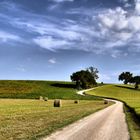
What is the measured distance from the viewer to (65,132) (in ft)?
78.8

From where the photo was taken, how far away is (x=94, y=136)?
22.1m

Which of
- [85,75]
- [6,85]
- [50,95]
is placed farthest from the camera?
[85,75]

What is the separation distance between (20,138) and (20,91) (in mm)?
116631

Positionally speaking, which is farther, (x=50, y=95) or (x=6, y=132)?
(x=50, y=95)

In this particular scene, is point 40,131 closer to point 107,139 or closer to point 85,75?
point 107,139

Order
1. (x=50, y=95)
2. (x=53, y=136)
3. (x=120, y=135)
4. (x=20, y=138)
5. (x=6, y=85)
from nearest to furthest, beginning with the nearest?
(x=20, y=138), (x=53, y=136), (x=120, y=135), (x=50, y=95), (x=6, y=85)

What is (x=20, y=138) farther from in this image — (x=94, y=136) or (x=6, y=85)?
(x=6, y=85)

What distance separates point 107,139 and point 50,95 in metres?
110

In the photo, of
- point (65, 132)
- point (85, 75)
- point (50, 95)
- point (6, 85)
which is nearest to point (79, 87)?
point (85, 75)

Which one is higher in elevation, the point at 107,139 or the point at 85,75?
the point at 85,75

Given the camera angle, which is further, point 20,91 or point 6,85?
point 6,85

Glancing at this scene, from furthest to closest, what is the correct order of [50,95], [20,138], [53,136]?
[50,95]
[53,136]
[20,138]

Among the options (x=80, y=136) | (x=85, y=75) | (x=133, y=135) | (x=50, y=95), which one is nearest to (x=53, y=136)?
(x=80, y=136)

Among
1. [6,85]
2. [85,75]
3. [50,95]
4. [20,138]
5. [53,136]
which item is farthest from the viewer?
[85,75]
